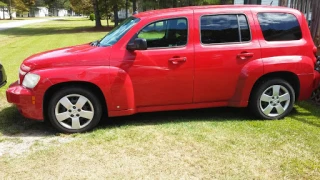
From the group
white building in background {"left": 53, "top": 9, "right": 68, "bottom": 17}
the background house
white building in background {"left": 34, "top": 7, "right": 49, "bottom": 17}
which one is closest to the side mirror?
the background house

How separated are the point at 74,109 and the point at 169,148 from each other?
152 cm

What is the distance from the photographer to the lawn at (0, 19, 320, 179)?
3703 mm

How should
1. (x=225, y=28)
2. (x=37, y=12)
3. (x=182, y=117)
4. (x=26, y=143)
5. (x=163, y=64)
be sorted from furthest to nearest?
1. (x=37, y=12)
2. (x=182, y=117)
3. (x=225, y=28)
4. (x=163, y=64)
5. (x=26, y=143)

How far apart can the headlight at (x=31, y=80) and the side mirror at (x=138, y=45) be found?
138 cm

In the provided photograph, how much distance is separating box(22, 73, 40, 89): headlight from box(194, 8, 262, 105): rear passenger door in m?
2.31

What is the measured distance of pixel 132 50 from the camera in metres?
4.71

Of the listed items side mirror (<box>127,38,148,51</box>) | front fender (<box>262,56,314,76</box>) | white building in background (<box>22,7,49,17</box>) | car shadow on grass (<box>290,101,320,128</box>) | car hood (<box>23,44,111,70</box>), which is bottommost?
car shadow on grass (<box>290,101,320,128</box>)

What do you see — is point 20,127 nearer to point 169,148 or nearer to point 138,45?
point 138,45

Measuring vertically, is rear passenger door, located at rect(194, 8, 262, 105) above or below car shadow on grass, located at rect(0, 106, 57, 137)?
above

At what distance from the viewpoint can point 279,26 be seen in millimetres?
5176

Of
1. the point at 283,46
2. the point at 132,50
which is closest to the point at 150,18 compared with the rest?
the point at 132,50

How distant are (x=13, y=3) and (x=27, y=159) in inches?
2966

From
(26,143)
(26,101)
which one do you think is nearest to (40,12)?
(26,101)

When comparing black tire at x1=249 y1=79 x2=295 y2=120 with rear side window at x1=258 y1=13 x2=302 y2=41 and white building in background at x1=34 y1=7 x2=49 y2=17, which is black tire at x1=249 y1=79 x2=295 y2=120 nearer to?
rear side window at x1=258 y1=13 x2=302 y2=41
